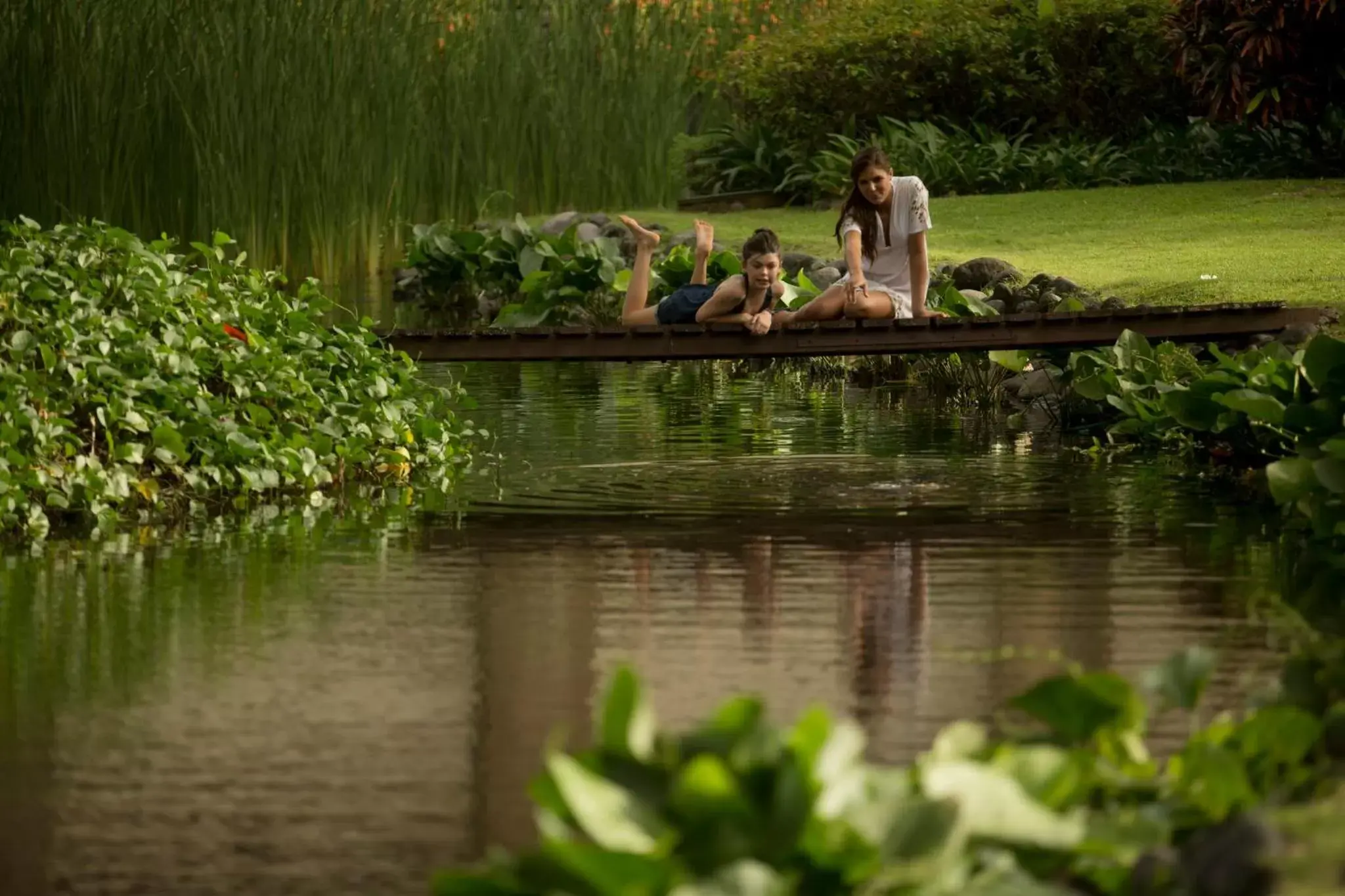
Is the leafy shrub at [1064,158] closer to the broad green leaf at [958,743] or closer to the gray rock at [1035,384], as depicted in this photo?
the gray rock at [1035,384]

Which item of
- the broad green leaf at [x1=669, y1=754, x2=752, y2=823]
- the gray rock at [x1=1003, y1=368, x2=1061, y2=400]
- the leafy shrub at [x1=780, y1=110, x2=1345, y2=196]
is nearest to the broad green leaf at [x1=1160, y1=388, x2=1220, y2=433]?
the gray rock at [x1=1003, y1=368, x2=1061, y2=400]

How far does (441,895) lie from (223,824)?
1207mm

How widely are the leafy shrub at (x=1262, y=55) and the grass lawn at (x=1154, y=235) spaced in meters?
0.77

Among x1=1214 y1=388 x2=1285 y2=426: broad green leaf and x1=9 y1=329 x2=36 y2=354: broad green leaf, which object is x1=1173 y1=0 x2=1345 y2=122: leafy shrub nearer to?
x1=1214 y1=388 x2=1285 y2=426: broad green leaf

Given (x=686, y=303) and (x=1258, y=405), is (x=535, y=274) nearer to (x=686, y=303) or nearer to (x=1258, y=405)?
(x=686, y=303)

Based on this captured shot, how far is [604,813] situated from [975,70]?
2145cm

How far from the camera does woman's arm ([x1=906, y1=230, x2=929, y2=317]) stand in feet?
41.7

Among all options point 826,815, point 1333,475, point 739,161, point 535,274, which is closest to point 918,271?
point 1333,475

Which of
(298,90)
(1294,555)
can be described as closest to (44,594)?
(1294,555)

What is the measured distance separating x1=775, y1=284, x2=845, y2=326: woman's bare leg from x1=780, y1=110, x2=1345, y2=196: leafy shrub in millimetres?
10171

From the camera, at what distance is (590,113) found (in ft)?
Result: 81.3

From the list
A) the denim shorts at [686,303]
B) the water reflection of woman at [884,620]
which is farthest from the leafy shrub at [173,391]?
the water reflection of woman at [884,620]

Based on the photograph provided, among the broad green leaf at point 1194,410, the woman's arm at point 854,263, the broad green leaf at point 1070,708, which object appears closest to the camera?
the broad green leaf at point 1070,708

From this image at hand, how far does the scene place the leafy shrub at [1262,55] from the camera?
19.2 metres
